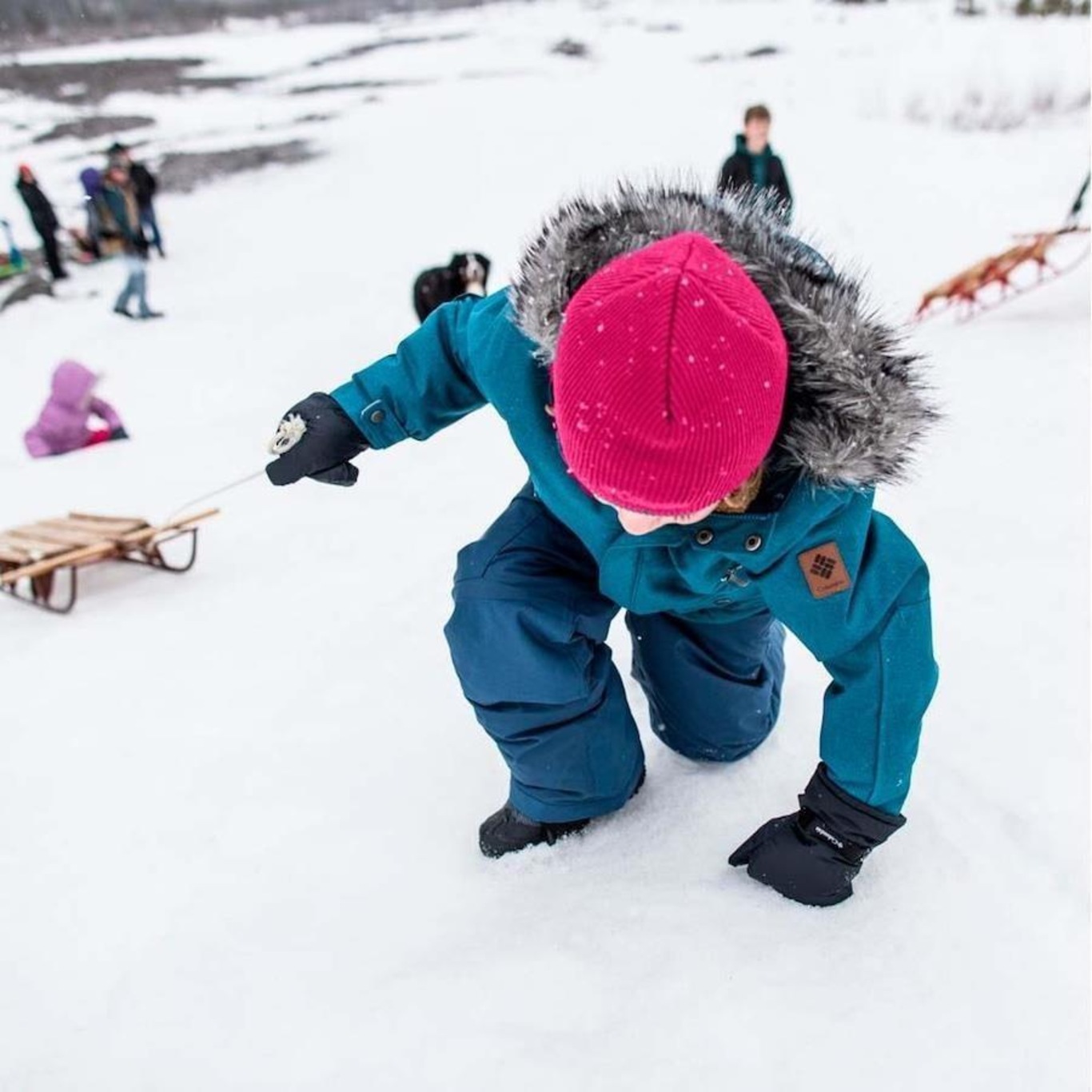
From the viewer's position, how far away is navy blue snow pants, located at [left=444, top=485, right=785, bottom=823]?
1.39 metres

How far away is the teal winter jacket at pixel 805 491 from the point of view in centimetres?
108

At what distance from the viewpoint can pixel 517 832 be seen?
1.54 meters

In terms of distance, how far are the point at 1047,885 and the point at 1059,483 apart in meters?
1.73

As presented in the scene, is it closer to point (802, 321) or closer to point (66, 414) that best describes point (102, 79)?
point (66, 414)

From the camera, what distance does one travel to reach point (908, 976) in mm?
1246

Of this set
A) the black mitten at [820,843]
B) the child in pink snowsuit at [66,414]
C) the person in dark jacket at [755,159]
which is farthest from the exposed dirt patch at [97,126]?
the black mitten at [820,843]

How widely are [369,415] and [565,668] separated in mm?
553

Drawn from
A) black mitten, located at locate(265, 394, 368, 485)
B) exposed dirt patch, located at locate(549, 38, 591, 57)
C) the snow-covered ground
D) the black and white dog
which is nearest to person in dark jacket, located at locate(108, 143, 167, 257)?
the black and white dog

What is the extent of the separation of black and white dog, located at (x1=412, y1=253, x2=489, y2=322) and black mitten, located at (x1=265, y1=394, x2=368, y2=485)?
3.55m

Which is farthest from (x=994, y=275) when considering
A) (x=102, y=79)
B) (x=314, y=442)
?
(x=102, y=79)

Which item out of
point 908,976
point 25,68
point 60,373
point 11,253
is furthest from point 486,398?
point 25,68

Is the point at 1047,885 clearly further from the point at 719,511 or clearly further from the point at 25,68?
the point at 25,68

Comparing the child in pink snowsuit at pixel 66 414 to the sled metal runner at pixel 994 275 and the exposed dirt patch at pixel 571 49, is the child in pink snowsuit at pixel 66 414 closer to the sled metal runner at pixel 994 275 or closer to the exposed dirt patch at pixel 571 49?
the sled metal runner at pixel 994 275

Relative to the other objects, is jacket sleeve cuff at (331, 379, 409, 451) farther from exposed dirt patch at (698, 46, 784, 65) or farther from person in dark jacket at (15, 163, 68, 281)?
exposed dirt patch at (698, 46, 784, 65)
